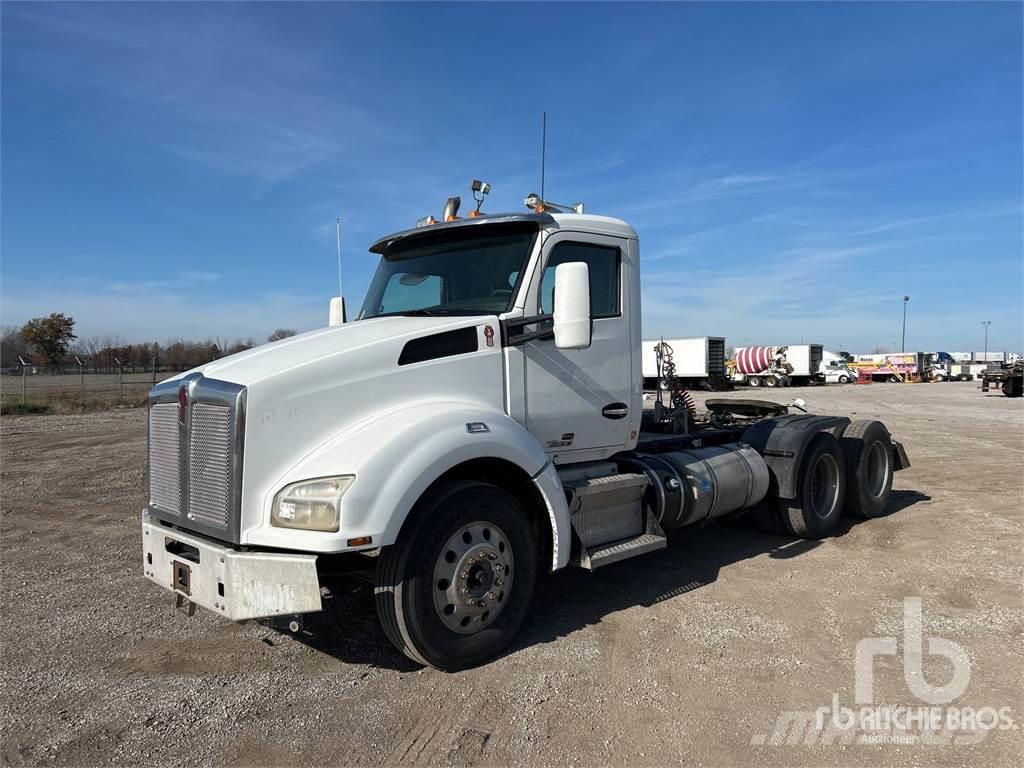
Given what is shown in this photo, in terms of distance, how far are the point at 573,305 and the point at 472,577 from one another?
1.74 meters

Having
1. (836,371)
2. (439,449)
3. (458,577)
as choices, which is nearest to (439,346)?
(439,449)

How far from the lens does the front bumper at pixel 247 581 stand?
132 inches

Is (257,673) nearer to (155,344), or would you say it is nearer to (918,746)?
(918,746)

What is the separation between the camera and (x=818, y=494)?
7156mm

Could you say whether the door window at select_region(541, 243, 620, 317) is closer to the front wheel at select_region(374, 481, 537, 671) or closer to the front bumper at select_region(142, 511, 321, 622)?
the front wheel at select_region(374, 481, 537, 671)

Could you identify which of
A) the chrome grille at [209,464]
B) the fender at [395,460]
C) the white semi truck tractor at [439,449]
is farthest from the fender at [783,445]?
the chrome grille at [209,464]

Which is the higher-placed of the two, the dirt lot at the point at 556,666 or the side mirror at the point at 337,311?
the side mirror at the point at 337,311

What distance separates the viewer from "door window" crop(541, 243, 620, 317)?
4799 mm

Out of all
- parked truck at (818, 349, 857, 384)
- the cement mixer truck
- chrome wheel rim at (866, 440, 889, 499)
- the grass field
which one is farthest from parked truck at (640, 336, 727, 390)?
chrome wheel rim at (866, 440, 889, 499)

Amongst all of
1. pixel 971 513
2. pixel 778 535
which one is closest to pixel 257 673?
pixel 778 535

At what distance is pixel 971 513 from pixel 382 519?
24.0 ft

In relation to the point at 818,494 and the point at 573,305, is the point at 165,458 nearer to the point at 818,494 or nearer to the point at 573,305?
the point at 573,305

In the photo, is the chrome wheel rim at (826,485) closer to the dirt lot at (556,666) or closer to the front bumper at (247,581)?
the dirt lot at (556,666)

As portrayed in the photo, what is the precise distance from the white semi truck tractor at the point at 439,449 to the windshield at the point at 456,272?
0.05 ft
